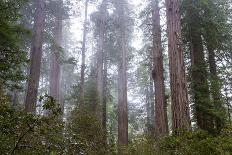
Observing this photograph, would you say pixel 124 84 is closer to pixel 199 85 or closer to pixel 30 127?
pixel 199 85

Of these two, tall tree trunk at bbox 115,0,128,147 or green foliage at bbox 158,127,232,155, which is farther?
tall tree trunk at bbox 115,0,128,147

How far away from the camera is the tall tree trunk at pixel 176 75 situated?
756 centimetres

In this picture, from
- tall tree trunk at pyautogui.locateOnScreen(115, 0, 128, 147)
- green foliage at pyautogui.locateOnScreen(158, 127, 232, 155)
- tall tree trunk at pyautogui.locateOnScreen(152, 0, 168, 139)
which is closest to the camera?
green foliage at pyautogui.locateOnScreen(158, 127, 232, 155)

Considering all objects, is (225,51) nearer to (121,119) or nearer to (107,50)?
(121,119)

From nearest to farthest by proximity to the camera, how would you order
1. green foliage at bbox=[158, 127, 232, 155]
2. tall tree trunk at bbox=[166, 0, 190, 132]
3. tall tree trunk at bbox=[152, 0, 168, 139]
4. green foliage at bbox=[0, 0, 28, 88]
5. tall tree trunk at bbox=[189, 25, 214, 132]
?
green foliage at bbox=[158, 127, 232, 155] → tall tree trunk at bbox=[166, 0, 190, 132] → green foliage at bbox=[0, 0, 28, 88] → tall tree trunk at bbox=[152, 0, 168, 139] → tall tree trunk at bbox=[189, 25, 214, 132]

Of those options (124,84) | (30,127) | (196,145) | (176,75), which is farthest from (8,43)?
(124,84)

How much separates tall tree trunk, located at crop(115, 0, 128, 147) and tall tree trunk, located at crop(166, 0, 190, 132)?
11.7 m

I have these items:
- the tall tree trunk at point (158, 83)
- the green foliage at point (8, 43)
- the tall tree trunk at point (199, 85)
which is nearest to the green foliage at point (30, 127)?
the green foliage at point (8, 43)

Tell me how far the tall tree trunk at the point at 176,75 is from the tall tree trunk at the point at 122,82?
11698mm

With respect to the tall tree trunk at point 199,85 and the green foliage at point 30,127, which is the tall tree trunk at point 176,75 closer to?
the green foliage at point 30,127

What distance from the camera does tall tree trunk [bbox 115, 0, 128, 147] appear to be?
20.2 m

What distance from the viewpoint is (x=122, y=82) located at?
2162 centimetres

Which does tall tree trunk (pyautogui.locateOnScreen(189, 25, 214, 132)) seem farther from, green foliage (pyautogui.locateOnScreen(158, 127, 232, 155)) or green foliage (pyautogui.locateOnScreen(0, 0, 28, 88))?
green foliage (pyautogui.locateOnScreen(0, 0, 28, 88))

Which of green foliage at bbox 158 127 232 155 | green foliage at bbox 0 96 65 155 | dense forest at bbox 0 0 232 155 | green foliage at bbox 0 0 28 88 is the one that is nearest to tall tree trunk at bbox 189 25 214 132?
dense forest at bbox 0 0 232 155
